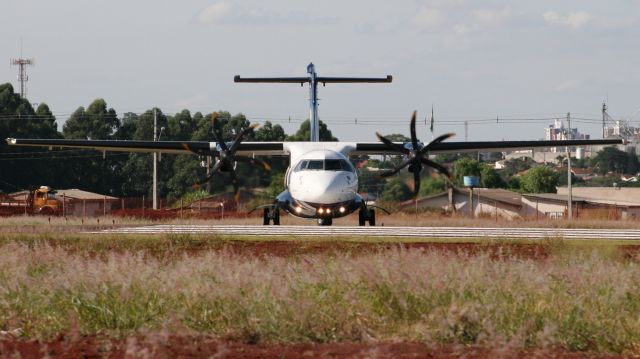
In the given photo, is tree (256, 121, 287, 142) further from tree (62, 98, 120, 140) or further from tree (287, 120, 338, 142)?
tree (62, 98, 120, 140)

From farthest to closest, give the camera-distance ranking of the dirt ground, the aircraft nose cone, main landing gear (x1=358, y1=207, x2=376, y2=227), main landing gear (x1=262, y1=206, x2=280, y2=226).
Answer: main landing gear (x1=262, y1=206, x2=280, y2=226), main landing gear (x1=358, y1=207, x2=376, y2=227), the aircraft nose cone, the dirt ground

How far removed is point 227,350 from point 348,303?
2.40 meters

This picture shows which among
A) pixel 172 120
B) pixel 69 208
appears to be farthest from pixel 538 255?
pixel 172 120

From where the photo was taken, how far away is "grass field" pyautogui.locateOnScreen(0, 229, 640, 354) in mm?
11867

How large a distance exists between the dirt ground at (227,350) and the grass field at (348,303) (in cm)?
22

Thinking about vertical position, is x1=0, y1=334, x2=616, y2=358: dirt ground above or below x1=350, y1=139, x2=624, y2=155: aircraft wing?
below

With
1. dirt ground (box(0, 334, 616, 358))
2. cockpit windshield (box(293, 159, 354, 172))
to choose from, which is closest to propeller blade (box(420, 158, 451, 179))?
cockpit windshield (box(293, 159, 354, 172))

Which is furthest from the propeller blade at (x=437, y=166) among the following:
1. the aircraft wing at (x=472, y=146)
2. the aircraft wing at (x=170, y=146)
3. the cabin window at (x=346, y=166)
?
the aircraft wing at (x=170, y=146)

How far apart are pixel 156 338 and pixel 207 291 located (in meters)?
2.68

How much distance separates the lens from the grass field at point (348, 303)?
11.9 meters

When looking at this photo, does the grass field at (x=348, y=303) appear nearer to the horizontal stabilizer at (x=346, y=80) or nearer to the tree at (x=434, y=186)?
the horizontal stabilizer at (x=346, y=80)

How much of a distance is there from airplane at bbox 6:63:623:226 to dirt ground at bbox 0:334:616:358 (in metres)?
23.8

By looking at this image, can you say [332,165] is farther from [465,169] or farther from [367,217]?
[465,169]

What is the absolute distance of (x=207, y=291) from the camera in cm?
1308
